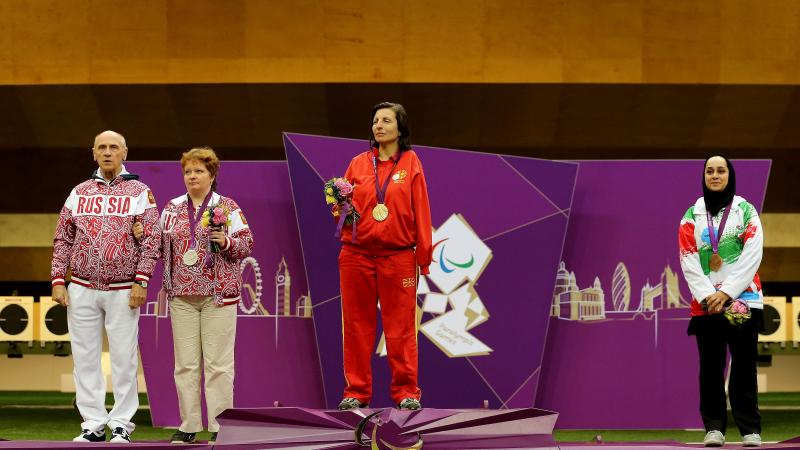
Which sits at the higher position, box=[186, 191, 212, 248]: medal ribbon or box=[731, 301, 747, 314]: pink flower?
box=[186, 191, 212, 248]: medal ribbon

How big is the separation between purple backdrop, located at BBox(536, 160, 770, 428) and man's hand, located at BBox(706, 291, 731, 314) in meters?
1.80

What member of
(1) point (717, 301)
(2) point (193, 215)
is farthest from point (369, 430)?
(1) point (717, 301)

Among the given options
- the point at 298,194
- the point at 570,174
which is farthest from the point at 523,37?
the point at 298,194

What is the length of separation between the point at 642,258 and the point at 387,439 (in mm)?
3063

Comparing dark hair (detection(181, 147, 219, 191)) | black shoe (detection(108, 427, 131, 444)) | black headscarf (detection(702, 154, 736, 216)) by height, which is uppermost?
dark hair (detection(181, 147, 219, 191))

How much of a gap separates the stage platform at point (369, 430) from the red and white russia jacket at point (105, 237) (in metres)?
0.98

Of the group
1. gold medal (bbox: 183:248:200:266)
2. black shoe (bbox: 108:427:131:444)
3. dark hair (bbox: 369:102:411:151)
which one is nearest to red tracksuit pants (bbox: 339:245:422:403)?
dark hair (bbox: 369:102:411:151)

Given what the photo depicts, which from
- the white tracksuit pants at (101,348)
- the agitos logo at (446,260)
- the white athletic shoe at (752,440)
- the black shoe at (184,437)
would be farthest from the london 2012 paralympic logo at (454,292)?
the white athletic shoe at (752,440)

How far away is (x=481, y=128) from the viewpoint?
980 centimetres

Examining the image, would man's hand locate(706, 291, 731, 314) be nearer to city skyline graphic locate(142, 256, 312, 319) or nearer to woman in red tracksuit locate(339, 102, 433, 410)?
woman in red tracksuit locate(339, 102, 433, 410)

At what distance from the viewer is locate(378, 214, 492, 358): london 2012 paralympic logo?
6.47 metres

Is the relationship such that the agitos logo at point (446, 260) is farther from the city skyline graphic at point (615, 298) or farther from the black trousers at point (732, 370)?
the black trousers at point (732, 370)

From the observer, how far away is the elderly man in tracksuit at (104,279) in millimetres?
5023

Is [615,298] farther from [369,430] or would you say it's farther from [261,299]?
[369,430]
